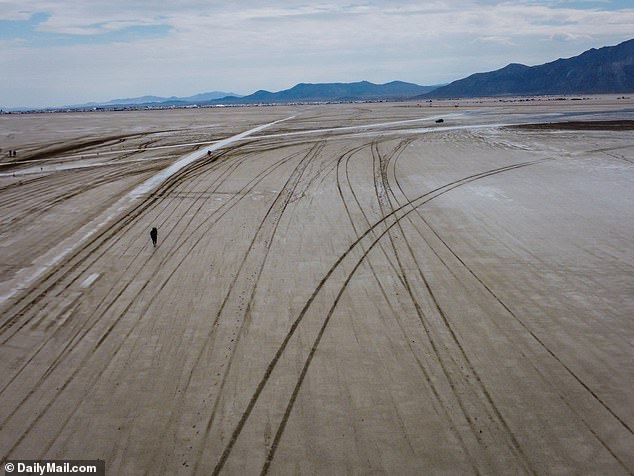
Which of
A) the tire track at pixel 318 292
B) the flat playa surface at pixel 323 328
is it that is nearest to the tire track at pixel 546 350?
the flat playa surface at pixel 323 328

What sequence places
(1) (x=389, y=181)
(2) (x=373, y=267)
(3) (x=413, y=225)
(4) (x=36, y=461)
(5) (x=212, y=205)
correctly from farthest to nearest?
(1) (x=389, y=181) < (5) (x=212, y=205) < (3) (x=413, y=225) < (2) (x=373, y=267) < (4) (x=36, y=461)

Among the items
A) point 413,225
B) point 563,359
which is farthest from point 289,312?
point 413,225

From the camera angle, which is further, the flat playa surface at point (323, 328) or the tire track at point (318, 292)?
the tire track at point (318, 292)

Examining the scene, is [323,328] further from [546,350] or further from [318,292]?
[546,350]

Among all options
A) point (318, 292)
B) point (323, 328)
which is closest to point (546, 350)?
point (323, 328)

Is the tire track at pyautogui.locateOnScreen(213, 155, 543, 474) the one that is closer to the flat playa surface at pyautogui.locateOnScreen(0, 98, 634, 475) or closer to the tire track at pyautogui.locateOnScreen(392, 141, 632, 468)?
the flat playa surface at pyautogui.locateOnScreen(0, 98, 634, 475)

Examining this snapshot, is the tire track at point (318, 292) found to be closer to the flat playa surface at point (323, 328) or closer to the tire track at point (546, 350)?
the flat playa surface at point (323, 328)

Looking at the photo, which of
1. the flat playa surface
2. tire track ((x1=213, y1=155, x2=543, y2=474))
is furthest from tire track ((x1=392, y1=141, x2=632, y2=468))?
tire track ((x1=213, y1=155, x2=543, y2=474))

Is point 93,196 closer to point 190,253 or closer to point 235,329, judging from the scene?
point 190,253
